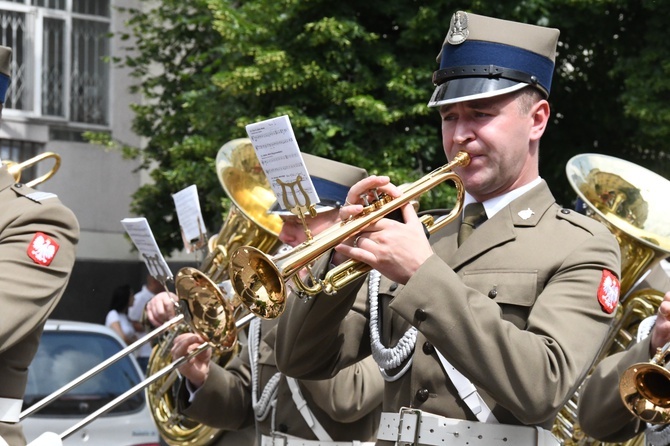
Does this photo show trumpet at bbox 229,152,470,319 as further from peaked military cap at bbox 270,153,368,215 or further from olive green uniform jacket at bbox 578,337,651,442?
peaked military cap at bbox 270,153,368,215

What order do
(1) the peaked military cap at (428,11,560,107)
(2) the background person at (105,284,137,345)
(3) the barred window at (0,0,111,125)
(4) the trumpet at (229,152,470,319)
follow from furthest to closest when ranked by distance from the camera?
(3) the barred window at (0,0,111,125), (2) the background person at (105,284,137,345), (1) the peaked military cap at (428,11,560,107), (4) the trumpet at (229,152,470,319)

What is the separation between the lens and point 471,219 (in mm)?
3529

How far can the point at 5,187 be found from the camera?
410 centimetres

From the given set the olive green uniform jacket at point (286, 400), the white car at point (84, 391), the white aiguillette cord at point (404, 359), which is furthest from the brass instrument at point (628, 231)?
the white car at point (84, 391)

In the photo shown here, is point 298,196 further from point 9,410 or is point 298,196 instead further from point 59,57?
point 59,57

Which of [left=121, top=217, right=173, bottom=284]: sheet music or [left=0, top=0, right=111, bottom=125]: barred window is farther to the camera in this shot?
[left=0, top=0, right=111, bottom=125]: barred window

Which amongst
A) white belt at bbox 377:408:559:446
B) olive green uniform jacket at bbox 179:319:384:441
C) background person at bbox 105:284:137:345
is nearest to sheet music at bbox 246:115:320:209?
white belt at bbox 377:408:559:446

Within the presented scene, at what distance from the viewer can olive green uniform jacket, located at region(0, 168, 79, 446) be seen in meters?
3.75

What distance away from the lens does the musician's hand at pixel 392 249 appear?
3.05m

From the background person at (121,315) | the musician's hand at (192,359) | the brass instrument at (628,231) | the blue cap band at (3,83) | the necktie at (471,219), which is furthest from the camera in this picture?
the background person at (121,315)

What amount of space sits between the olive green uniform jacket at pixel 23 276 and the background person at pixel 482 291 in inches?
32.8

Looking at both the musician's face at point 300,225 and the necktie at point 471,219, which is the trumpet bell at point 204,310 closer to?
the necktie at point 471,219

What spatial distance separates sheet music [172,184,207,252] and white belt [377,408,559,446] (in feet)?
8.01

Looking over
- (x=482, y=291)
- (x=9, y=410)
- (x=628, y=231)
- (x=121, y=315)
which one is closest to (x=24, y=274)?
(x=9, y=410)
